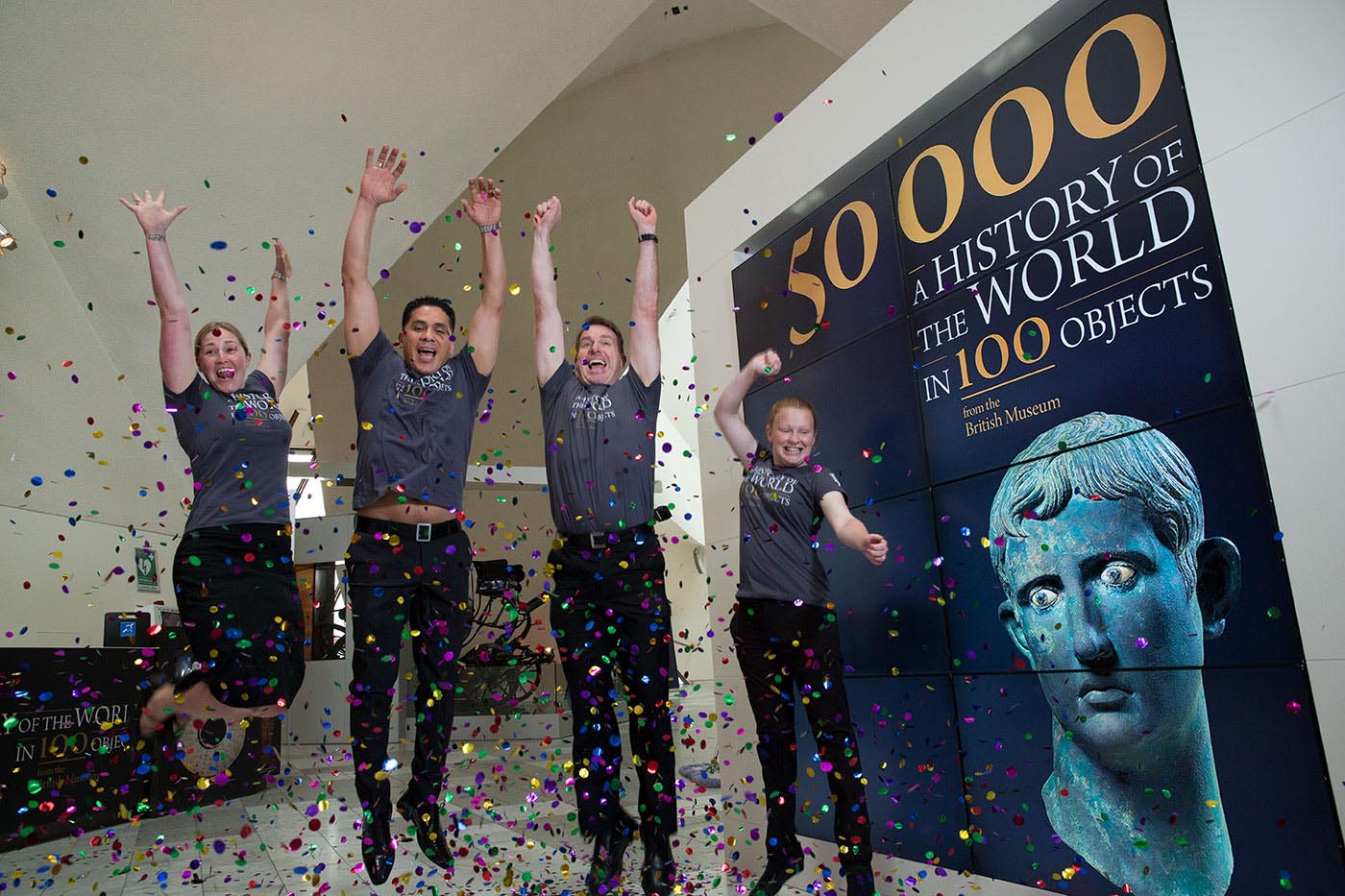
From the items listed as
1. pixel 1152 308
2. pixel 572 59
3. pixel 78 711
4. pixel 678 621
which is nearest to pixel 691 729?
pixel 78 711

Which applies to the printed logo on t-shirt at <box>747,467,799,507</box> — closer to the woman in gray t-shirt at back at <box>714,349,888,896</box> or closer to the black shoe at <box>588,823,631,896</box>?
the woman in gray t-shirt at back at <box>714,349,888,896</box>

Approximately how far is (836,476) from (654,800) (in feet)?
4.40

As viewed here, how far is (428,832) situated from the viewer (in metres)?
2.82

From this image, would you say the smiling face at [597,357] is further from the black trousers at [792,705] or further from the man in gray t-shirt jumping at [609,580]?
the black trousers at [792,705]

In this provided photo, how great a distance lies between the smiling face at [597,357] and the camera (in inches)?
133

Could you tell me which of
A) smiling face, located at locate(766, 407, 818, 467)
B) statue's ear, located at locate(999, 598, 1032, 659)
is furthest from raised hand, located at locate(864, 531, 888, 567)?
smiling face, located at locate(766, 407, 818, 467)

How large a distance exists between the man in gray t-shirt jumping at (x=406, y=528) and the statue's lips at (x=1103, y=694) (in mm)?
1856

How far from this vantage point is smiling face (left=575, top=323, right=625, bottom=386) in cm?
338

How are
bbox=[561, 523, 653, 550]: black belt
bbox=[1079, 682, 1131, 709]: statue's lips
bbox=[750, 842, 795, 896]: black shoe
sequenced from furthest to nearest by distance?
1. bbox=[561, 523, 653, 550]: black belt
2. bbox=[750, 842, 795, 896]: black shoe
3. bbox=[1079, 682, 1131, 709]: statue's lips

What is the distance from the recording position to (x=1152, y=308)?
243cm

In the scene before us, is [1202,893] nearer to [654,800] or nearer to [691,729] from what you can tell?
[654,800]

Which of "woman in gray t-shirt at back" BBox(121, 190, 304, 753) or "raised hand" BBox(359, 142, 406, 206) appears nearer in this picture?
"woman in gray t-shirt at back" BBox(121, 190, 304, 753)

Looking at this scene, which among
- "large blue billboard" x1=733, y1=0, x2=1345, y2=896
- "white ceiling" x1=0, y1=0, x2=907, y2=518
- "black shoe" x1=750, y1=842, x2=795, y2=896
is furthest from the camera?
"white ceiling" x1=0, y1=0, x2=907, y2=518

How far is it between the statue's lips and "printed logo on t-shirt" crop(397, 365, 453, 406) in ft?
7.11
